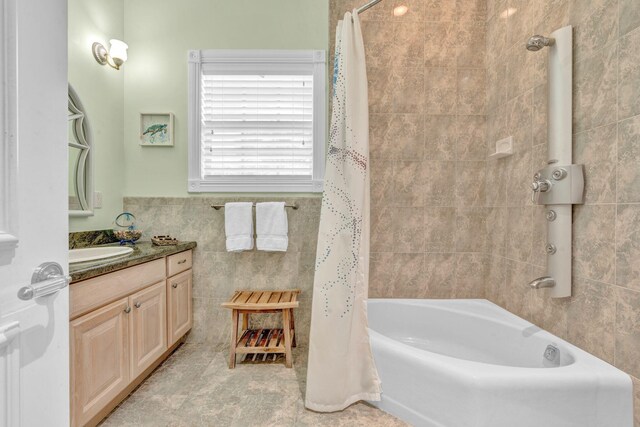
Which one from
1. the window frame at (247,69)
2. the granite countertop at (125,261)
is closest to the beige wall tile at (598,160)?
the window frame at (247,69)

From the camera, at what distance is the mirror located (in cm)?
183

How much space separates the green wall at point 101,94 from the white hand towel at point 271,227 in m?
1.07

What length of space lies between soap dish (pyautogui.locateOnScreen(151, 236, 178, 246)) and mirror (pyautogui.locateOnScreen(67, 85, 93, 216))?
0.42 metres

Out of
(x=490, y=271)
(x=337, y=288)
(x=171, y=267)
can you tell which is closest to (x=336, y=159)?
(x=337, y=288)

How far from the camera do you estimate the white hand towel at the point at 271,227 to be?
2117 mm

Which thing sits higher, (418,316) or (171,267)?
(171,267)

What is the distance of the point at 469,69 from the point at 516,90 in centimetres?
43

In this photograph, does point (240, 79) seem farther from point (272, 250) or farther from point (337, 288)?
point (337, 288)

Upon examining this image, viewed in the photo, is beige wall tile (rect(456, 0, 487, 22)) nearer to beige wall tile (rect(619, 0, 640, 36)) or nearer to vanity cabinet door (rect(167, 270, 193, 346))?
beige wall tile (rect(619, 0, 640, 36))

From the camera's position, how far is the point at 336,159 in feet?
5.01

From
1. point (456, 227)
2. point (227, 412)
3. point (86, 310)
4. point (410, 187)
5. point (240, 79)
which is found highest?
point (240, 79)

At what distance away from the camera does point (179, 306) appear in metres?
2.03

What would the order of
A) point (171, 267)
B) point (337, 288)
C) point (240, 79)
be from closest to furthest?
1. point (337, 288)
2. point (171, 267)
3. point (240, 79)

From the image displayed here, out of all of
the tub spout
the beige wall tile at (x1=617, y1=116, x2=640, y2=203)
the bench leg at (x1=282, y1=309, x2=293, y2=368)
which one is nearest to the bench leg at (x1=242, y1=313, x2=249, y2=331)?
the bench leg at (x1=282, y1=309, x2=293, y2=368)
